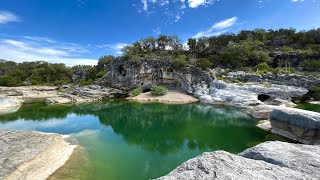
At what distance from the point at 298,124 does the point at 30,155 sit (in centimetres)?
2352

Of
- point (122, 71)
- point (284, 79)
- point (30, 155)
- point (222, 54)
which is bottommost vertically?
point (30, 155)

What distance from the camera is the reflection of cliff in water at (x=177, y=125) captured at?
930 inches

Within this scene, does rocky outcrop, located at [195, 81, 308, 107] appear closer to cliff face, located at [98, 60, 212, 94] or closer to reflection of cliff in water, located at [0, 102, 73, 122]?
cliff face, located at [98, 60, 212, 94]

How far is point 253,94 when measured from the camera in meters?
45.6

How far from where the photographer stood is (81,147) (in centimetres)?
2159

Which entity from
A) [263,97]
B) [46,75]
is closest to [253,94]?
[263,97]

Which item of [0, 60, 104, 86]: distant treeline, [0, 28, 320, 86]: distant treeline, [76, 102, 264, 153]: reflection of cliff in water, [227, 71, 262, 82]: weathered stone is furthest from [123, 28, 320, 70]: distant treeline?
[76, 102, 264, 153]: reflection of cliff in water

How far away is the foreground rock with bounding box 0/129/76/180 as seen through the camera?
1441 centimetres

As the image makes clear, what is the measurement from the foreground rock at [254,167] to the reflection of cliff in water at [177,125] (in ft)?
46.0

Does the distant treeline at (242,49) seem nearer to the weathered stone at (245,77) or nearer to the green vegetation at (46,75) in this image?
the weathered stone at (245,77)

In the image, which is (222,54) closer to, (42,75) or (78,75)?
(78,75)

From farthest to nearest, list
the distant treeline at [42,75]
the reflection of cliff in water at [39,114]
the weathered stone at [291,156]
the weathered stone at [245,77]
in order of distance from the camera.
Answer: the distant treeline at [42,75] < the weathered stone at [245,77] < the reflection of cliff in water at [39,114] < the weathered stone at [291,156]

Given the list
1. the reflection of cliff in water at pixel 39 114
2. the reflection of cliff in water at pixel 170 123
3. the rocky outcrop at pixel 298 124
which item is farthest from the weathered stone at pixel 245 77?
the reflection of cliff in water at pixel 39 114

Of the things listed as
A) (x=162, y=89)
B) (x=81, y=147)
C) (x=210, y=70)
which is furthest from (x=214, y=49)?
(x=81, y=147)
